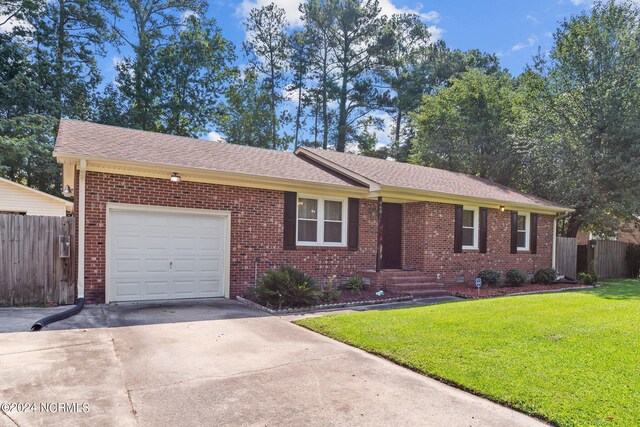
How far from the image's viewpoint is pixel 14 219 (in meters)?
8.18

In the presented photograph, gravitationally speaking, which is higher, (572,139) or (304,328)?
(572,139)

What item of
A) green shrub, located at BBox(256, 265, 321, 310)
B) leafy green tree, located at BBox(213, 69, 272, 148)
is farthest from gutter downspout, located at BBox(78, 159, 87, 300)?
leafy green tree, located at BBox(213, 69, 272, 148)

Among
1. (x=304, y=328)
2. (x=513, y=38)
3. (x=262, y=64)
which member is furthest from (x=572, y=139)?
(x=262, y=64)

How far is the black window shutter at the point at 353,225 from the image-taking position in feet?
38.8

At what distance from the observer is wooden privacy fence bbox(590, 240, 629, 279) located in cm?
1832

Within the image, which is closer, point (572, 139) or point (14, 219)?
point (14, 219)

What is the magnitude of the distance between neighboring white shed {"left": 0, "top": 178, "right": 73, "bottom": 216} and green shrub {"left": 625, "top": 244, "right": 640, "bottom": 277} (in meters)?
25.4

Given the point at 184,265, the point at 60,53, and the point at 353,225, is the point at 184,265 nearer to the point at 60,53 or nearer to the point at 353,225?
the point at 353,225

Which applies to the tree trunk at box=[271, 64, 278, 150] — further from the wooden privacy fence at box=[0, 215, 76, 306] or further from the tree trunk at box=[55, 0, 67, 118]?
the wooden privacy fence at box=[0, 215, 76, 306]

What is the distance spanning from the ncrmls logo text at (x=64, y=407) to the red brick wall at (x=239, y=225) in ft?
17.4

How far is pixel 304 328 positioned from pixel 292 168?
19.0 feet

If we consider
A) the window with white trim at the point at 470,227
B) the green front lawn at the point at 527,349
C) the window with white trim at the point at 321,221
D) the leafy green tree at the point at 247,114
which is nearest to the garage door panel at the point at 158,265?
the window with white trim at the point at 321,221

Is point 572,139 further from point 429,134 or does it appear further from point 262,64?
point 262,64

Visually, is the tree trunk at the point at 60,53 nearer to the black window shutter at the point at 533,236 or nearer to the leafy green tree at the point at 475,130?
the leafy green tree at the point at 475,130
